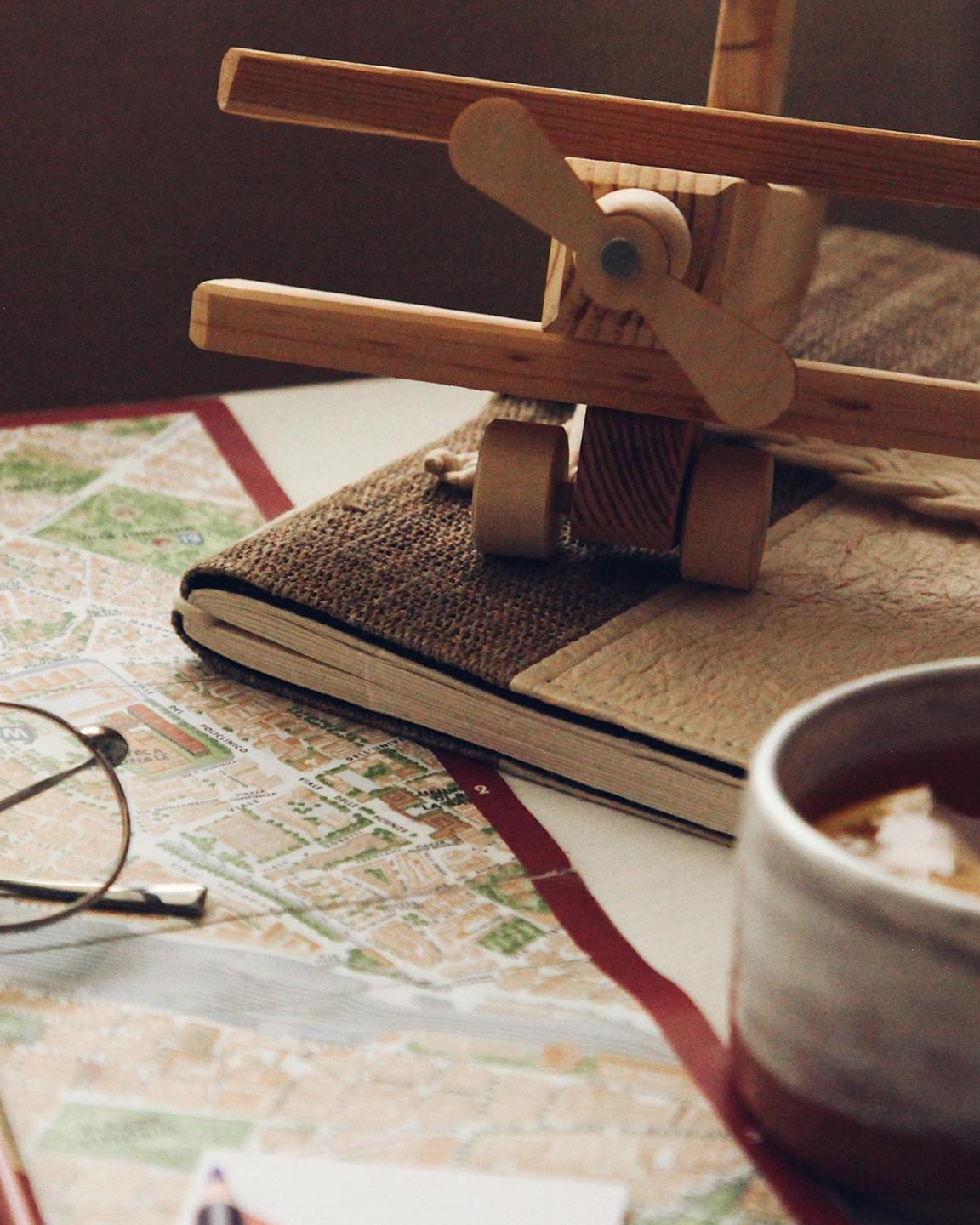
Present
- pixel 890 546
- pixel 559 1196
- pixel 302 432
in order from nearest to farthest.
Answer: pixel 559 1196
pixel 890 546
pixel 302 432

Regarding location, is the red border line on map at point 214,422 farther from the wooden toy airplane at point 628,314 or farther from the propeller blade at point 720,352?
the propeller blade at point 720,352

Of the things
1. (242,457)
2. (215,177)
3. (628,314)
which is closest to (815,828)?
(628,314)

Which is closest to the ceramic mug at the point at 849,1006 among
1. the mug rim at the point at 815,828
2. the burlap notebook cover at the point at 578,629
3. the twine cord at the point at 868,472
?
the mug rim at the point at 815,828

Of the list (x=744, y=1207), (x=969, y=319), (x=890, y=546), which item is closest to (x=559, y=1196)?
(x=744, y=1207)

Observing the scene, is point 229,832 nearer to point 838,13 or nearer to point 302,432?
point 302,432

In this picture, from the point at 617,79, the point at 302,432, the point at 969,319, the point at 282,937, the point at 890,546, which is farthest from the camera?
the point at 617,79
